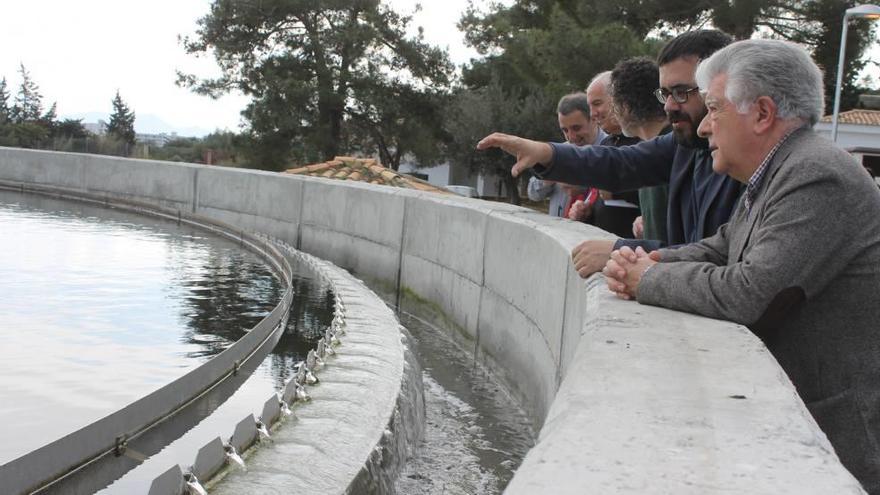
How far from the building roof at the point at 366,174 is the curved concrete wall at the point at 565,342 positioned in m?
2.21

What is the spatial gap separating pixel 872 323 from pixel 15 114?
44.6 meters

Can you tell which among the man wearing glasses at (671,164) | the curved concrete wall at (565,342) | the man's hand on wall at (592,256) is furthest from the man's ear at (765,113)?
the man's hand on wall at (592,256)

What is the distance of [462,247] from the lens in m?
8.14

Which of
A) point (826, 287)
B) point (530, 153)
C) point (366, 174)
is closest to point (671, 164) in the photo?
point (530, 153)

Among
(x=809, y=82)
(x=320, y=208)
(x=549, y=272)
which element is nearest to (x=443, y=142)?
(x=320, y=208)

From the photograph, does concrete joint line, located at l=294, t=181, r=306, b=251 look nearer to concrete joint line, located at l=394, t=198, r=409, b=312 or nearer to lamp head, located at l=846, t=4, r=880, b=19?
concrete joint line, located at l=394, t=198, r=409, b=312

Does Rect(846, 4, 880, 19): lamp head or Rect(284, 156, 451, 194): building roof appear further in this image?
Rect(846, 4, 880, 19): lamp head

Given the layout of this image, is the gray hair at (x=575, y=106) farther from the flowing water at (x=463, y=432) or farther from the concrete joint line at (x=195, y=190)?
the concrete joint line at (x=195, y=190)

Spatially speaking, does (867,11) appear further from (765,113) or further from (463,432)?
(765,113)

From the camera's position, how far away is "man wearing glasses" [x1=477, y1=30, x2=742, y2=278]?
345 cm

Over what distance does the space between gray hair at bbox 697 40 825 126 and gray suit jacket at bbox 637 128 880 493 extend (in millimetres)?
99

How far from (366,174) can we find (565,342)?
442 inches

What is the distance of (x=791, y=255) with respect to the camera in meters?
2.35

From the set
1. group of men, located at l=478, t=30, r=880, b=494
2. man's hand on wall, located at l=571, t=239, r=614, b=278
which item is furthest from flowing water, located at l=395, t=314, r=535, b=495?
group of men, located at l=478, t=30, r=880, b=494
